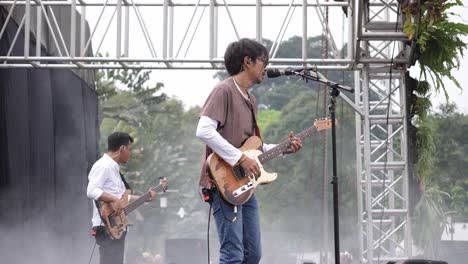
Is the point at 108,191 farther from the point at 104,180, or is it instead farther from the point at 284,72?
the point at 284,72

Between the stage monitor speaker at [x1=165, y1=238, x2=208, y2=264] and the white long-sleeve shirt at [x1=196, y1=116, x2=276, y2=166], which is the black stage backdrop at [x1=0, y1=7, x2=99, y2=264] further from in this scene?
the white long-sleeve shirt at [x1=196, y1=116, x2=276, y2=166]

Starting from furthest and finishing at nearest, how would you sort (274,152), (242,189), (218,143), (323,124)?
1. (323,124)
2. (274,152)
3. (242,189)
4. (218,143)

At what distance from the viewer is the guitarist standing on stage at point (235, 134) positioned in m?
5.39

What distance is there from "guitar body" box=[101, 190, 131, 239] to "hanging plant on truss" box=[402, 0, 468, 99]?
3.27m

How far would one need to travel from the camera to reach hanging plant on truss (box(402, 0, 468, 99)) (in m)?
8.75

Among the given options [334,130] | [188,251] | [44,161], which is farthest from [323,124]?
[188,251]

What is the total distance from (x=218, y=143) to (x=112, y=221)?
3.27 m

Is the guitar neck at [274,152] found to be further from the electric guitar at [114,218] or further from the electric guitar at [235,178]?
the electric guitar at [114,218]

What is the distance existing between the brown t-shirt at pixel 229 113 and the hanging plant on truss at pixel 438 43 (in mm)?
3275

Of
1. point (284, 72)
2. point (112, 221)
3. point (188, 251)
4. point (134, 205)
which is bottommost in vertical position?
point (188, 251)

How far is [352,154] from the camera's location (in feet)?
96.4

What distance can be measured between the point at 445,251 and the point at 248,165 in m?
10.7

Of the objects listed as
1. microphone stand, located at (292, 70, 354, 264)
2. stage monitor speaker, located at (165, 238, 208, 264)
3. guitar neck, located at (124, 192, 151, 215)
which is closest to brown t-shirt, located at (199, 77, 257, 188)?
microphone stand, located at (292, 70, 354, 264)

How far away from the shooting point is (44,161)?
12000 mm
